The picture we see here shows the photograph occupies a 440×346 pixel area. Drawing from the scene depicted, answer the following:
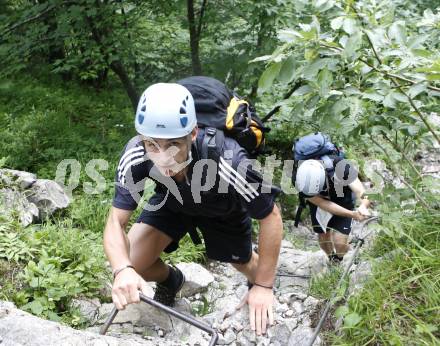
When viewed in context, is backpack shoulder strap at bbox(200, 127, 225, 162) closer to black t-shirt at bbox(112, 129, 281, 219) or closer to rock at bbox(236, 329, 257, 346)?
black t-shirt at bbox(112, 129, 281, 219)

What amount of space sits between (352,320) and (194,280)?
2.54 metres

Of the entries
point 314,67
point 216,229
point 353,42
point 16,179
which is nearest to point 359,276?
point 216,229

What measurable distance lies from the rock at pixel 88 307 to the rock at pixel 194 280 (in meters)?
1.00

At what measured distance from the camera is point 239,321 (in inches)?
132

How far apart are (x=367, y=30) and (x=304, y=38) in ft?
0.98

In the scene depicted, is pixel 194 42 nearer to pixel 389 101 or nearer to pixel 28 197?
pixel 28 197

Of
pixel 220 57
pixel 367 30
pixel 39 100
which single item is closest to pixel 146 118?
pixel 367 30

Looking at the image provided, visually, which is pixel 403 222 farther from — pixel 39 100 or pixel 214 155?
pixel 39 100

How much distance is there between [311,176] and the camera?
16.0 feet

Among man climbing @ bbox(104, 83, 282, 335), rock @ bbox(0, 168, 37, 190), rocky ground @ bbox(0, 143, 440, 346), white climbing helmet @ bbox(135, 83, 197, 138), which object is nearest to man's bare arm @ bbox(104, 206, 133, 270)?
man climbing @ bbox(104, 83, 282, 335)

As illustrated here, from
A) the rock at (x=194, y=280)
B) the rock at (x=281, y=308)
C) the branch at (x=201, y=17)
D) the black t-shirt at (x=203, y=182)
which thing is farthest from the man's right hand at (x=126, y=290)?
the branch at (x=201, y=17)

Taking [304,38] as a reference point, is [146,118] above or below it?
below

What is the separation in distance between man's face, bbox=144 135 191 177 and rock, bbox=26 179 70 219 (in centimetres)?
291

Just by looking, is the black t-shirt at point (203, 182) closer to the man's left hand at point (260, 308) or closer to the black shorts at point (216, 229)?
the black shorts at point (216, 229)
